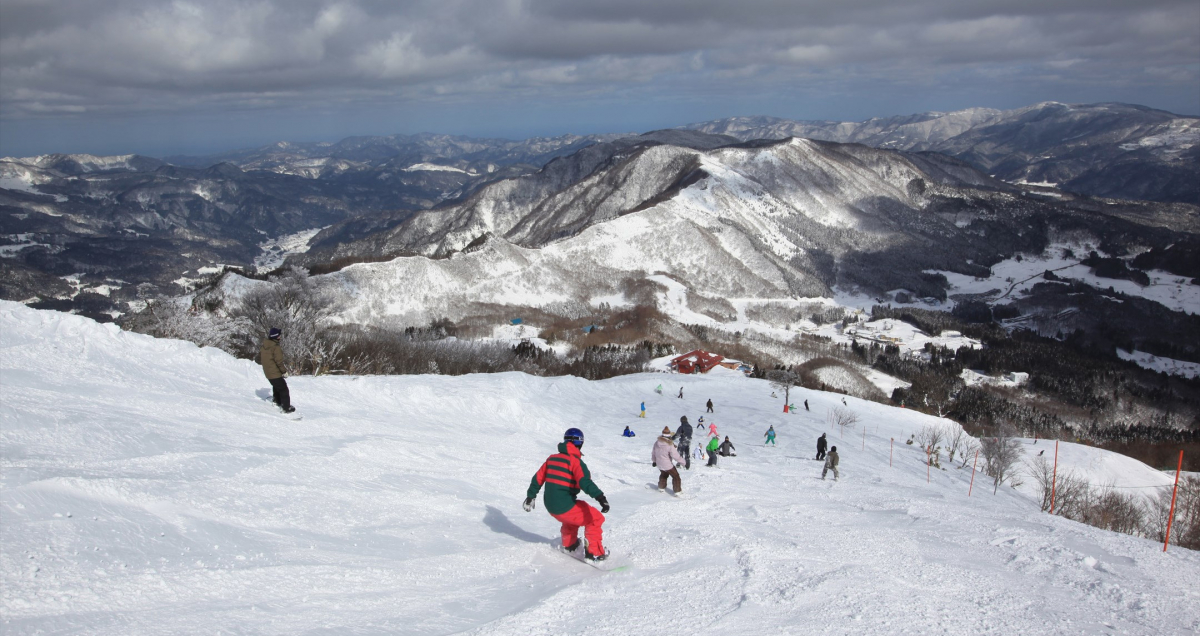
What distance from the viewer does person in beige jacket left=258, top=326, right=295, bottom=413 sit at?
15.0 m

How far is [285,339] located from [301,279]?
69.8 m

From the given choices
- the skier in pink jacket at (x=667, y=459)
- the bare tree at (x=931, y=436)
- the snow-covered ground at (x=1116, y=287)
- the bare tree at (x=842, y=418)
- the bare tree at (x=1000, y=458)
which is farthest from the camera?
the snow-covered ground at (x=1116, y=287)

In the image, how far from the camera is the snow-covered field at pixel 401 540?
7227 millimetres

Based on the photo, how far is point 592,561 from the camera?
9625 millimetres

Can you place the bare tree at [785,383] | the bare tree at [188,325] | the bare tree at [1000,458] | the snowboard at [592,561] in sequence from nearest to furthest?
1. the snowboard at [592,561]
2. the bare tree at [188,325]
3. the bare tree at [1000,458]
4. the bare tree at [785,383]

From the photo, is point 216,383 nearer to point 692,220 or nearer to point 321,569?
point 321,569

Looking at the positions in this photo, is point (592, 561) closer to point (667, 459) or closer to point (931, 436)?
point (667, 459)

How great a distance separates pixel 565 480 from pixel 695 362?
65.3 meters

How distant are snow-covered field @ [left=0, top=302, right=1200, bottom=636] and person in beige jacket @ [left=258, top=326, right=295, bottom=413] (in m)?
0.40

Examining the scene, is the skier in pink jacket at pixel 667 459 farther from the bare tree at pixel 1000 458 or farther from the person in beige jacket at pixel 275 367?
the bare tree at pixel 1000 458

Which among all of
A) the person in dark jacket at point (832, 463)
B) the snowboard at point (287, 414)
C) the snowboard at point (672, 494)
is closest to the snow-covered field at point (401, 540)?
the snowboard at point (287, 414)

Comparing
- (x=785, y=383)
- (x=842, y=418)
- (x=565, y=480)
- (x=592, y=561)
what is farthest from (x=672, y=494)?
(x=785, y=383)

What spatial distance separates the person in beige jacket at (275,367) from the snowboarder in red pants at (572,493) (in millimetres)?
8594

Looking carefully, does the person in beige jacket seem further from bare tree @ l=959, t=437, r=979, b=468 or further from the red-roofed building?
the red-roofed building
